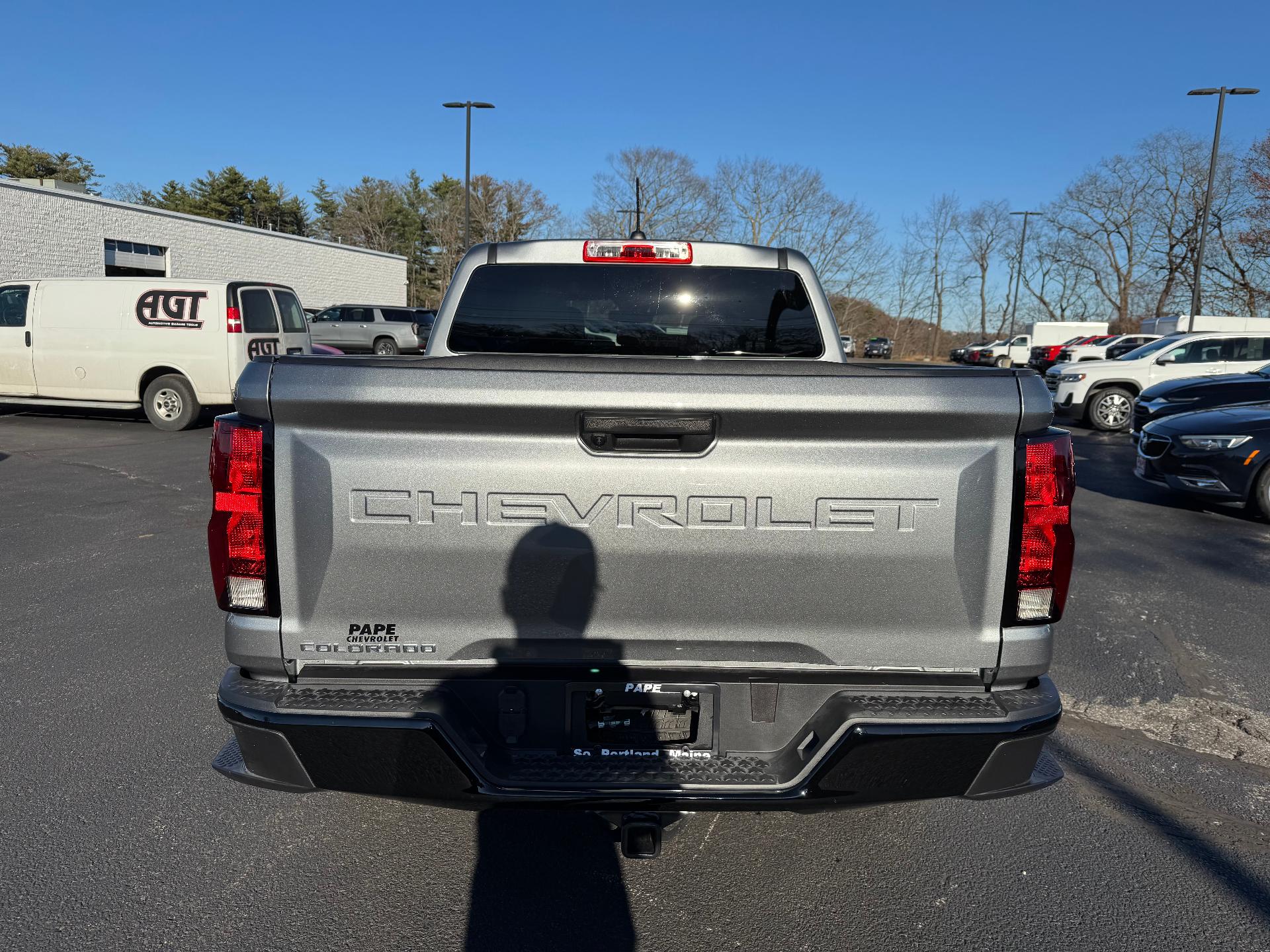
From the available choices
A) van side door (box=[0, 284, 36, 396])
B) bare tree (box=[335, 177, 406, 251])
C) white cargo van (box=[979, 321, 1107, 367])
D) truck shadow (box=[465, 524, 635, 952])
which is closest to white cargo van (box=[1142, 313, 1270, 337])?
white cargo van (box=[979, 321, 1107, 367])

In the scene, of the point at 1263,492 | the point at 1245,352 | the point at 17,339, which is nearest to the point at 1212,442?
the point at 1263,492

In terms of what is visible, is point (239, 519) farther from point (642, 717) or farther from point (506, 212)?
point (506, 212)

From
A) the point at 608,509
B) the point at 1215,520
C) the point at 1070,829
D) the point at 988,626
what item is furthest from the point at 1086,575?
the point at 608,509

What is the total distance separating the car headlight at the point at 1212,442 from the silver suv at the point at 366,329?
2591cm

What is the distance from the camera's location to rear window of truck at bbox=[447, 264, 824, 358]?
12.2ft

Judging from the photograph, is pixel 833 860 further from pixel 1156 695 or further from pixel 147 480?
pixel 147 480

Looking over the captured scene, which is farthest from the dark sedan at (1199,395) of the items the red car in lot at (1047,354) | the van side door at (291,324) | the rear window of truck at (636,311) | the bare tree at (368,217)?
the bare tree at (368,217)

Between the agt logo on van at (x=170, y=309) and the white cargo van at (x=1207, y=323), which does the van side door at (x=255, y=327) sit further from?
the white cargo van at (x=1207, y=323)

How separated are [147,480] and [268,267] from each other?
27.3 meters

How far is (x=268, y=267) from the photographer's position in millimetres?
34156

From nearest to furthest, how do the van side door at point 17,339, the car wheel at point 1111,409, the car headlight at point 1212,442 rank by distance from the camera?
the car headlight at point 1212,442, the van side door at point 17,339, the car wheel at point 1111,409

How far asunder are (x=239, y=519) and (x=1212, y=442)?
30.4 feet

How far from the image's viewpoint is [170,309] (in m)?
13.1

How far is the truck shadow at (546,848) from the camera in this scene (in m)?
2.25
